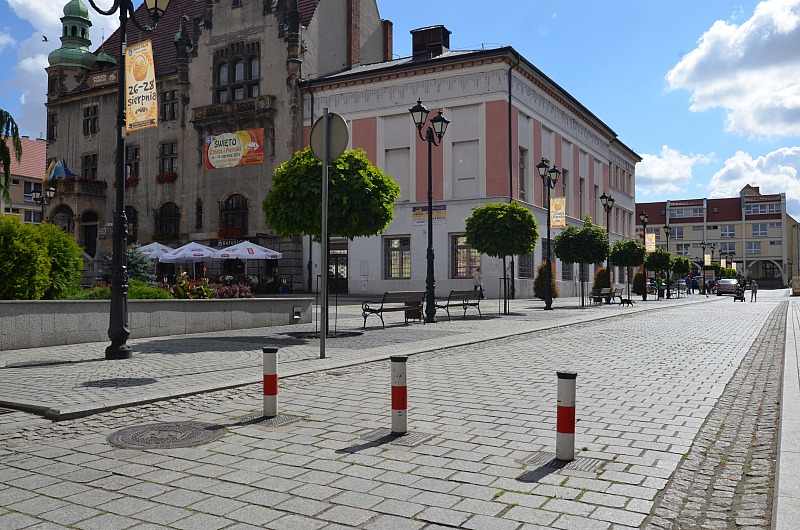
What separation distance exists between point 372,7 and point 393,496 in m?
48.5

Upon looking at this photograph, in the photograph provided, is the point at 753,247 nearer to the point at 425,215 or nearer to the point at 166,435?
the point at 425,215

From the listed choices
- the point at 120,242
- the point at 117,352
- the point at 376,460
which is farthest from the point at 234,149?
the point at 376,460

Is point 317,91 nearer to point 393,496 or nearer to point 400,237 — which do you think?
point 400,237

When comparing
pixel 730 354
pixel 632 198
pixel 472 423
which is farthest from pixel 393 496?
pixel 632 198

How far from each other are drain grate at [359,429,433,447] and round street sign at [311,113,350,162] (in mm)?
5372

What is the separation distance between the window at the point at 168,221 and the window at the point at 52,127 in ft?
42.8

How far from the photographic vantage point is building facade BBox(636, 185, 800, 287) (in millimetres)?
109625

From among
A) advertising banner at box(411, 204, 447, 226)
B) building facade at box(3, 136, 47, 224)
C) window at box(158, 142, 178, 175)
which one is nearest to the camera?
advertising banner at box(411, 204, 447, 226)

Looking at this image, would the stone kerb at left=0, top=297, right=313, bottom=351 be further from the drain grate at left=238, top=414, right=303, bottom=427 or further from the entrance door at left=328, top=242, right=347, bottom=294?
the entrance door at left=328, top=242, right=347, bottom=294

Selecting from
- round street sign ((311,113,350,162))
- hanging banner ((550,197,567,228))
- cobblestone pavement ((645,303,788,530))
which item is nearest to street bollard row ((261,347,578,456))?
cobblestone pavement ((645,303,788,530))

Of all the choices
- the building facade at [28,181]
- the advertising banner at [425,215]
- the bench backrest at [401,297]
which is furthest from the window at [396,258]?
the building facade at [28,181]

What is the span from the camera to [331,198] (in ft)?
46.2

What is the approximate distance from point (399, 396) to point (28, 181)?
3251 inches

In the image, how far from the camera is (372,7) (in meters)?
48.3
